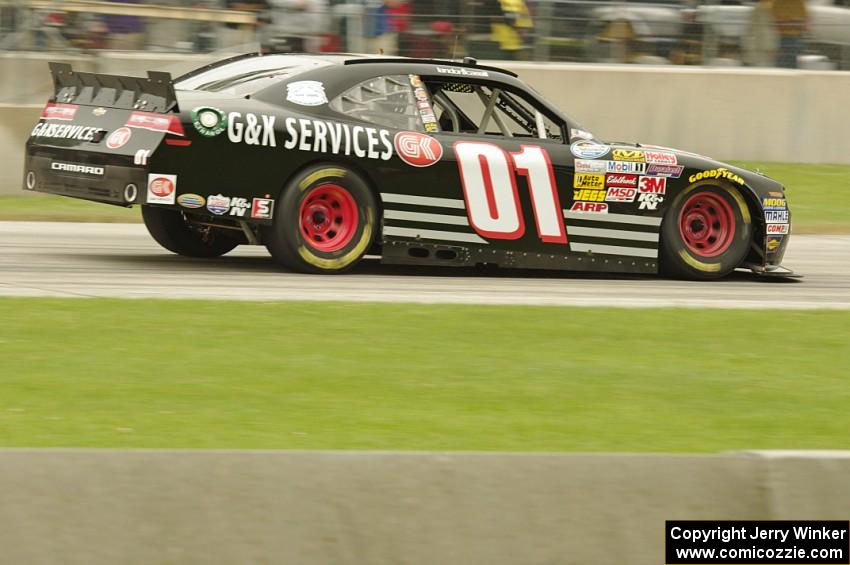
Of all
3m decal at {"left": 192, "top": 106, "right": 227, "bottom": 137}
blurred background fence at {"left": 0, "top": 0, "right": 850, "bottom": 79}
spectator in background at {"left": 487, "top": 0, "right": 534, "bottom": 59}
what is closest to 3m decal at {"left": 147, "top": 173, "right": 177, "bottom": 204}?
3m decal at {"left": 192, "top": 106, "right": 227, "bottom": 137}

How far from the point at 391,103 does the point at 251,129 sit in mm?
1112

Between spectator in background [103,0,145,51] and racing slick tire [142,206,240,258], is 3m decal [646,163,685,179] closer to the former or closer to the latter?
racing slick tire [142,206,240,258]

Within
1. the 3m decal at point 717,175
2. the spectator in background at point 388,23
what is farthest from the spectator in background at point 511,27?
the 3m decal at point 717,175

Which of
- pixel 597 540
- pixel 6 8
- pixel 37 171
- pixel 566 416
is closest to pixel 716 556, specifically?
pixel 597 540

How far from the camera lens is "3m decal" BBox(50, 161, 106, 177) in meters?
9.28

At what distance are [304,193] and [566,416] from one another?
3961 millimetres

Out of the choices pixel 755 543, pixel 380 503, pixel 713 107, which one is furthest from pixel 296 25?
pixel 755 543

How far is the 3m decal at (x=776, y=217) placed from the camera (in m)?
10.9

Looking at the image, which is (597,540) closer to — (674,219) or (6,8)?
(674,219)

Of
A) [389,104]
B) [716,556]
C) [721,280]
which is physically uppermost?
[389,104]

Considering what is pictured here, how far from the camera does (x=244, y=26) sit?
17.2 metres

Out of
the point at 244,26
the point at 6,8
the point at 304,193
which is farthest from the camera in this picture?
the point at 244,26

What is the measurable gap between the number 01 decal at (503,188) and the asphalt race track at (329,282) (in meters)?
0.43

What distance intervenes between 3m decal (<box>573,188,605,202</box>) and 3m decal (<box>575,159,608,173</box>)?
0.14 metres
